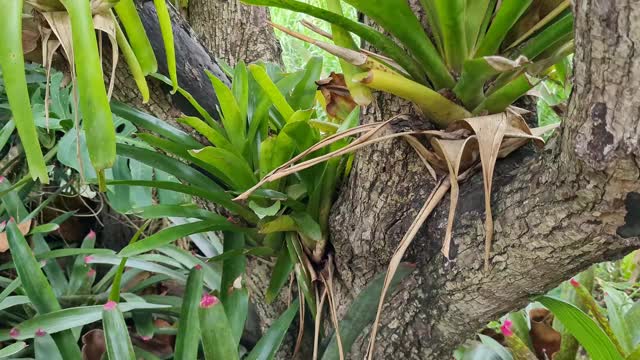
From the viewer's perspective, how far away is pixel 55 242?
4.59 feet

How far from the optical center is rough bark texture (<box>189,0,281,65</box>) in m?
1.13

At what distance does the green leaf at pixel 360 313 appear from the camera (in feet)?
2.04

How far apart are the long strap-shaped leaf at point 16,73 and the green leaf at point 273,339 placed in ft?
1.37

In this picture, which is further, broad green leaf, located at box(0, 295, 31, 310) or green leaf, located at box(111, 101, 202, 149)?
broad green leaf, located at box(0, 295, 31, 310)

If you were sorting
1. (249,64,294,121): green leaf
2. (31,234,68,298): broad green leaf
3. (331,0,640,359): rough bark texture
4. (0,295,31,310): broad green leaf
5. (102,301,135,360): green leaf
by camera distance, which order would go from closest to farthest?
(331,0,640,359): rough bark texture
(249,64,294,121): green leaf
(102,301,135,360): green leaf
(0,295,31,310): broad green leaf
(31,234,68,298): broad green leaf

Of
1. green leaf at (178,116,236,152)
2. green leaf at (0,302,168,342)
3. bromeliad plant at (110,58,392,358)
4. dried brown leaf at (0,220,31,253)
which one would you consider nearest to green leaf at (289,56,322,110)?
bromeliad plant at (110,58,392,358)

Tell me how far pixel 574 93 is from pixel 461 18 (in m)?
0.13

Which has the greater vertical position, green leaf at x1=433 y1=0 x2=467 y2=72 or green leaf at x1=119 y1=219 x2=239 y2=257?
green leaf at x1=433 y1=0 x2=467 y2=72

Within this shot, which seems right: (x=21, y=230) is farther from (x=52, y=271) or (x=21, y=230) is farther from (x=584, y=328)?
(x=584, y=328)

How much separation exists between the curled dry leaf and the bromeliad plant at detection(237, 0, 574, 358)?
0.09 m

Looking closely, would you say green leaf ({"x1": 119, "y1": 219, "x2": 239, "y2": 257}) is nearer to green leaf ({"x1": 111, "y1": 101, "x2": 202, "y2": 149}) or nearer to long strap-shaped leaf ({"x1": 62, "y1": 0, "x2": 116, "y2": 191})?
green leaf ({"x1": 111, "y1": 101, "x2": 202, "y2": 149})

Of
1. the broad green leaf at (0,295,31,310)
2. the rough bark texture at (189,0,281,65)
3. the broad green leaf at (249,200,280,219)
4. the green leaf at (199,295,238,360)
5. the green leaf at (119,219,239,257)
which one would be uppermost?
the rough bark texture at (189,0,281,65)

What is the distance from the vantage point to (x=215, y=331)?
0.61 m

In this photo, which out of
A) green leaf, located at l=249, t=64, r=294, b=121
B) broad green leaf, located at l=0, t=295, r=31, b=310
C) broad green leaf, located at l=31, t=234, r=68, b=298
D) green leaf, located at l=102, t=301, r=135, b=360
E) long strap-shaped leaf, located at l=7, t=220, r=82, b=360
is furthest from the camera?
broad green leaf, located at l=31, t=234, r=68, b=298
